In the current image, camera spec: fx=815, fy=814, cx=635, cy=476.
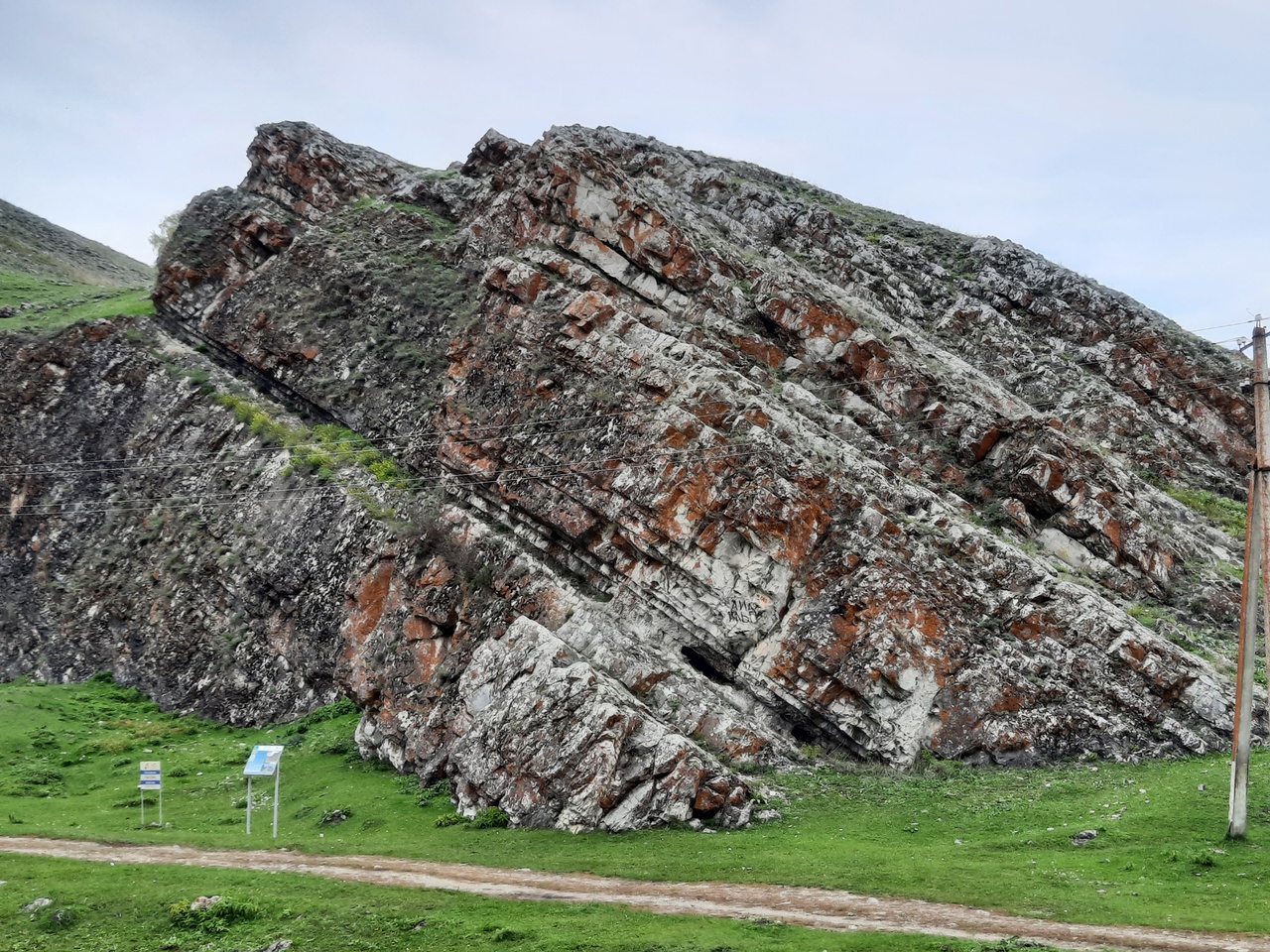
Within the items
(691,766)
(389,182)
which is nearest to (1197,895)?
(691,766)

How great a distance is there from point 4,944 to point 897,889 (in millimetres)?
18918

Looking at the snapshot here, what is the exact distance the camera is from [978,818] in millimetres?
23172

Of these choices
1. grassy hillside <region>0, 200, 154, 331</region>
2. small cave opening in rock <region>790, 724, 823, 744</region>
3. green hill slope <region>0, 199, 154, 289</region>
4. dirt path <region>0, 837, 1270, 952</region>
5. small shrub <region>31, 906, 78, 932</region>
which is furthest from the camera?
green hill slope <region>0, 199, 154, 289</region>

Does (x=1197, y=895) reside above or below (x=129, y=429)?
below

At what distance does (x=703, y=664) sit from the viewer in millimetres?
31547

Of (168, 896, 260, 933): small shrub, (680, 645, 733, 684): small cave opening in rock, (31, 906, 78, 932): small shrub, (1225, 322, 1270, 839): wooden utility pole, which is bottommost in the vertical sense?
(31, 906, 78, 932): small shrub

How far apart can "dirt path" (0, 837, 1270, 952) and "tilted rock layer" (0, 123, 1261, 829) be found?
4158 mm

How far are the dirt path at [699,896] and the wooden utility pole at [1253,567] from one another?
672cm

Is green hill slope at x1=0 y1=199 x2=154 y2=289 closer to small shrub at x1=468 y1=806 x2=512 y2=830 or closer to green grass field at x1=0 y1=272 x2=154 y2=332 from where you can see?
green grass field at x1=0 y1=272 x2=154 y2=332

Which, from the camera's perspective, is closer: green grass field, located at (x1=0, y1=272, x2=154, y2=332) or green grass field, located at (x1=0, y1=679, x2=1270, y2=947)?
green grass field, located at (x1=0, y1=679, x2=1270, y2=947)

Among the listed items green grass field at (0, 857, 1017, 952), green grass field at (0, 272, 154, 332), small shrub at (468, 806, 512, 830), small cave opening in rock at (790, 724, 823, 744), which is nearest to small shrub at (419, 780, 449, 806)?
small shrub at (468, 806, 512, 830)

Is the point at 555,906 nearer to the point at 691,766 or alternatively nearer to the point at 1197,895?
the point at 691,766

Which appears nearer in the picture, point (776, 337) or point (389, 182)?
point (776, 337)

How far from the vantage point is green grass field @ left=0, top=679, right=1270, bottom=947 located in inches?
717
